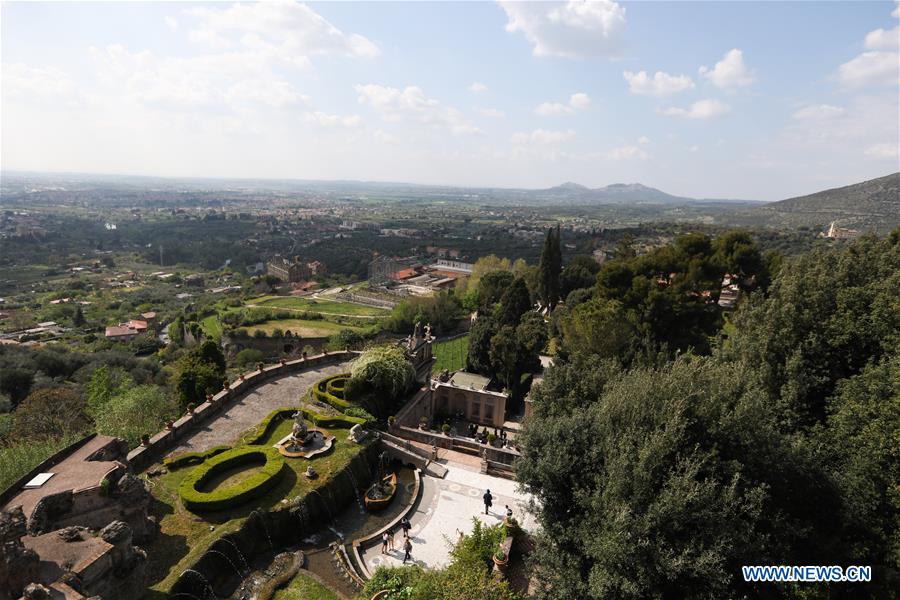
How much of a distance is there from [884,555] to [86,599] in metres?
18.9

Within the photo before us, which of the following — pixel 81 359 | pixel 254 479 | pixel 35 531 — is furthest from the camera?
pixel 81 359

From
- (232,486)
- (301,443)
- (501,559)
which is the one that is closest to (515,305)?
(301,443)

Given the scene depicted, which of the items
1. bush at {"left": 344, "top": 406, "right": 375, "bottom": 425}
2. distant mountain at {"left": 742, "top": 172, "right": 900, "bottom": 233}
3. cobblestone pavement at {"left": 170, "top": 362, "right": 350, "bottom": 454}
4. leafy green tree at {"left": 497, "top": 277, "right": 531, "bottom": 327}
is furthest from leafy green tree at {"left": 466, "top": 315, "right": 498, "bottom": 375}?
distant mountain at {"left": 742, "top": 172, "right": 900, "bottom": 233}

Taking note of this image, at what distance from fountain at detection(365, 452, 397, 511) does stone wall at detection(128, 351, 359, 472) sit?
881cm

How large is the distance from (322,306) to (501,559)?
64.8 metres

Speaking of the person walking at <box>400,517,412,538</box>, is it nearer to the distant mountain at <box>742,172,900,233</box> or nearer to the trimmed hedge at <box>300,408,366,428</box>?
the trimmed hedge at <box>300,408,366,428</box>

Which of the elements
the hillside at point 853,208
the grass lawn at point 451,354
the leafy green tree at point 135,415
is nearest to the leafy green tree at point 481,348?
the grass lawn at point 451,354

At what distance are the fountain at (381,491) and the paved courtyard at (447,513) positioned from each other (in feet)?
4.01

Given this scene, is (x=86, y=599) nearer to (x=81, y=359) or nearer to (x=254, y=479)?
(x=254, y=479)

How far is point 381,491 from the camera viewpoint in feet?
60.5

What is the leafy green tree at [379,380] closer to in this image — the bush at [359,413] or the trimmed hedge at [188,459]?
the bush at [359,413]

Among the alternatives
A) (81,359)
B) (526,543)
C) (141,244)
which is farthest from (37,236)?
(526,543)

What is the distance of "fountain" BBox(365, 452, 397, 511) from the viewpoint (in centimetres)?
1773

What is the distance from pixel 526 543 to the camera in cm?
1510
